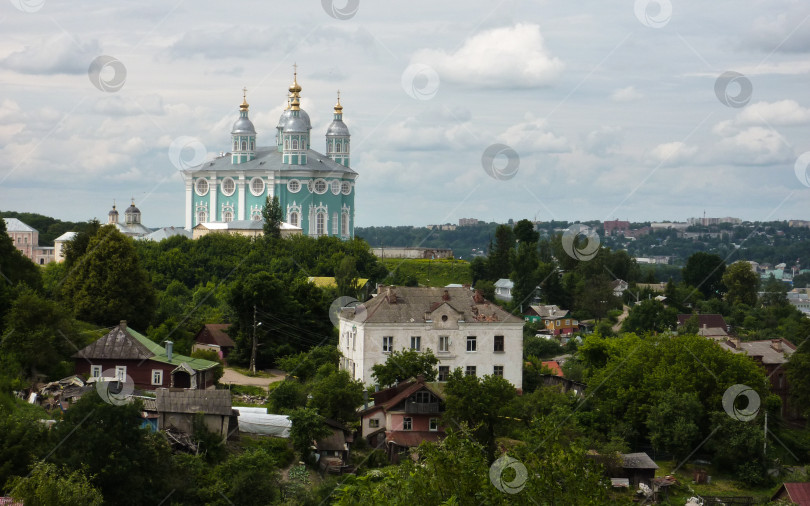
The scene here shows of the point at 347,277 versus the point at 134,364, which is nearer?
the point at 134,364

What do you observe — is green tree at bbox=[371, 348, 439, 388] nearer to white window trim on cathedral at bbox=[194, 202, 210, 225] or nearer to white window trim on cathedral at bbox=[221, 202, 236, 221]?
white window trim on cathedral at bbox=[221, 202, 236, 221]

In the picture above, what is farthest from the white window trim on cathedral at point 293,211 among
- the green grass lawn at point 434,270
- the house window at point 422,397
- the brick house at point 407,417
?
the house window at point 422,397

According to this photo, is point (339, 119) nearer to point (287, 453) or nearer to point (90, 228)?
point (90, 228)

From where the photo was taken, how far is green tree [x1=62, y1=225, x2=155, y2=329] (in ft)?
130

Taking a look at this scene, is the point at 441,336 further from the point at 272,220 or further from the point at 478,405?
the point at 272,220

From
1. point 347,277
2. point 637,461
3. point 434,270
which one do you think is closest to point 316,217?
point 434,270

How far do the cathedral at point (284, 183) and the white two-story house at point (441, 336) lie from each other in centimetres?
4547

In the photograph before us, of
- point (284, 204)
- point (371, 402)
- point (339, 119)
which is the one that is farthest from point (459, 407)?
point (339, 119)

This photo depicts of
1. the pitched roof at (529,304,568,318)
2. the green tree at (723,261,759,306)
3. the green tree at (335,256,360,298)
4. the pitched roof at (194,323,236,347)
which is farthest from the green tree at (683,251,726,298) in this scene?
the pitched roof at (194,323,236,347)

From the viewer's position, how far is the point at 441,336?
122ft

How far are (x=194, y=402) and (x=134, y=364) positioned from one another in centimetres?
581

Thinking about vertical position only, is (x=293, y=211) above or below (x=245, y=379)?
above

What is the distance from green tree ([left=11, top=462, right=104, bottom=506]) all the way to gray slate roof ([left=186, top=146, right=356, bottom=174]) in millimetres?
62798

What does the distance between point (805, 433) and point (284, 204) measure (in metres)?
51.8
